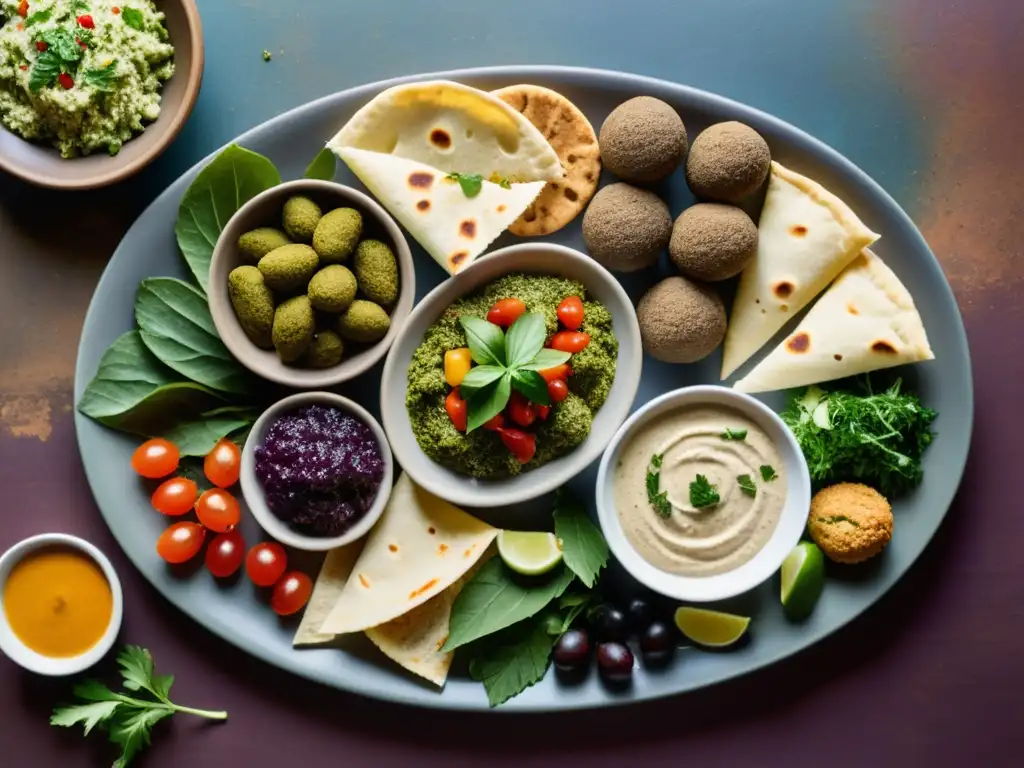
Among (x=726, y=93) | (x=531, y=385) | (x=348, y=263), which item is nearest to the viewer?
(x=531, y=385)

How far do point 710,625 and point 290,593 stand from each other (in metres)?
1.56

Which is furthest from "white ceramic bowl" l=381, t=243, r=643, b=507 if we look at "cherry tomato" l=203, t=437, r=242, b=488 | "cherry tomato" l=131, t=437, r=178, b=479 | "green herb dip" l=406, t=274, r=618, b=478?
"cherry tomato" l=131, t=437, r=178, b=479

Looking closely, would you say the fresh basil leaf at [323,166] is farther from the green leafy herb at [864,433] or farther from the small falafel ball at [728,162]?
the green leafy herb at [864,433]

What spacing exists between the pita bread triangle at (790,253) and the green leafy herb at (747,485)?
0.49 meters

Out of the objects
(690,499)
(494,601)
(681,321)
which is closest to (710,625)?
(690,499)

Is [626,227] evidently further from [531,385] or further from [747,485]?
[747,485]

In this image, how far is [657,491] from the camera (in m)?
3.00

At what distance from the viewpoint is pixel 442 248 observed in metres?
3.00

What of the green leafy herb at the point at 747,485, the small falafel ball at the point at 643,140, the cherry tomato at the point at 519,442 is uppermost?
the small falafel ball at the point at 643,140

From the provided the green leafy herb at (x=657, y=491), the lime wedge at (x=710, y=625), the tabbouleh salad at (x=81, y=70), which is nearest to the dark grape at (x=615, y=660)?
the lime wedge at (x=710, y=625)

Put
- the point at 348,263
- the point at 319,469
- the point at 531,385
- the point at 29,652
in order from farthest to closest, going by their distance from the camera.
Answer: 1. the point at 29,652
2. the point at 348,263
3. the point at 319,469
4. the point at 531,385

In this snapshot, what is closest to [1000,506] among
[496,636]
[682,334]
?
[682,334]

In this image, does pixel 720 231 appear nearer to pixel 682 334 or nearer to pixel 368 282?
pixel 682 334

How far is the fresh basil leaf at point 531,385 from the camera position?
2773 millimetres
